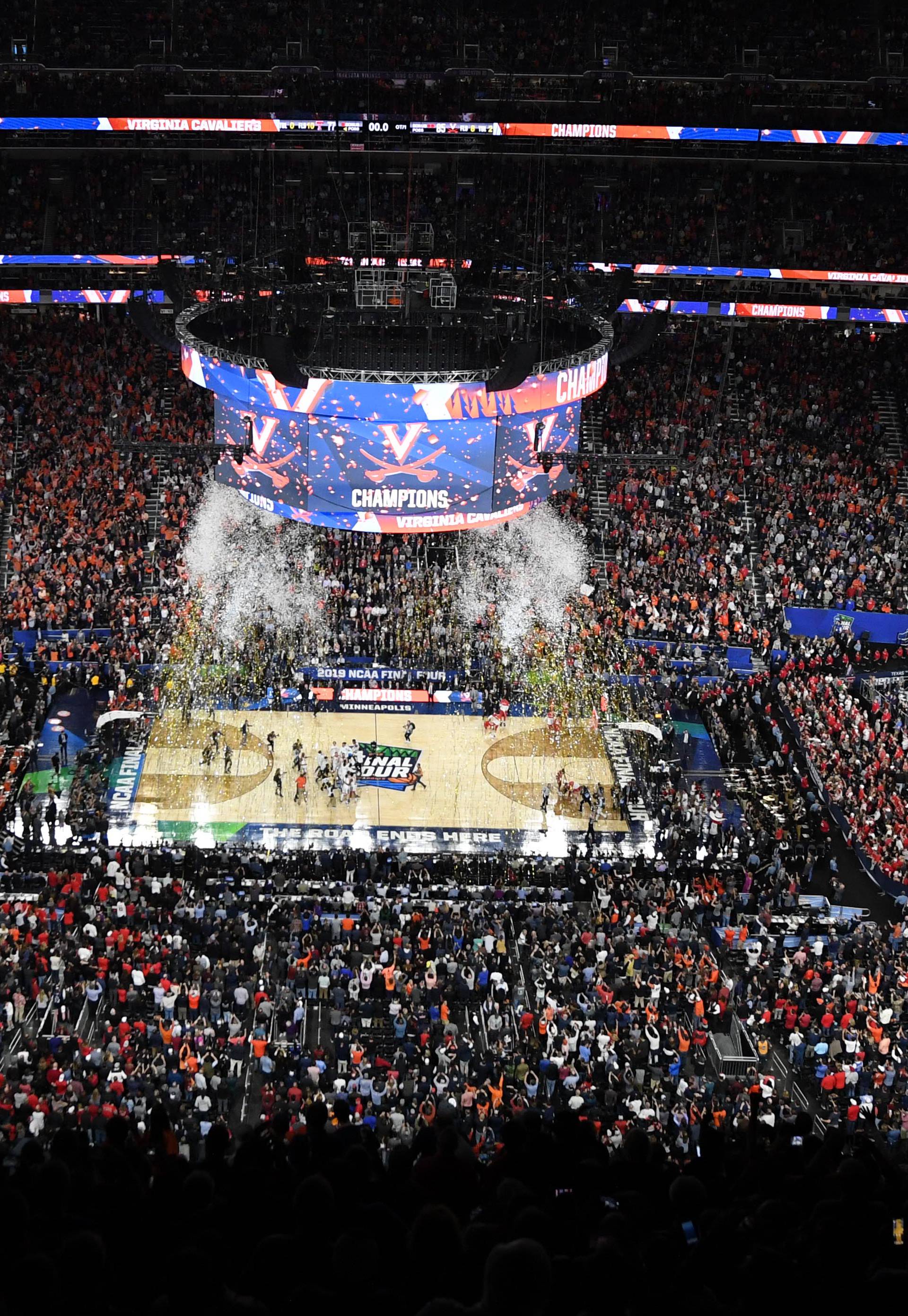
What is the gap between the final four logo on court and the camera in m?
31.1

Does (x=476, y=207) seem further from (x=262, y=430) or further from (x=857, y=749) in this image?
(x=857, y=749)

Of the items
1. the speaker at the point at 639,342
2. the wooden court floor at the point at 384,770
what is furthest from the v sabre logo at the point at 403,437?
the speaker at the point at 639,342

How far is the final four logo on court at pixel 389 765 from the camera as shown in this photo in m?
31.1

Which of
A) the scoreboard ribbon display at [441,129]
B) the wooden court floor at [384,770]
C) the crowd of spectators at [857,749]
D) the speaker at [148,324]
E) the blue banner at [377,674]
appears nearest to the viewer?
the crowd of spectators at [857,749]

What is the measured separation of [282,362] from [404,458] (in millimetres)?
3087

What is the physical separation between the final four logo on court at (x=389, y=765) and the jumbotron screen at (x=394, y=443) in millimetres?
4843

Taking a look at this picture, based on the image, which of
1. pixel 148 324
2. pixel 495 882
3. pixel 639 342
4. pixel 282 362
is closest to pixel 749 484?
pixel 639 342

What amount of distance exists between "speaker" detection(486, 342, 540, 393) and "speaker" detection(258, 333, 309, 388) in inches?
147

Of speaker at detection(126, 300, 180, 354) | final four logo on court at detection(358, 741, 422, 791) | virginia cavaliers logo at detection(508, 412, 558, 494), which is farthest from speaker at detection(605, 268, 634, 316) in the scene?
final four logo on court at detection(358, 741, 422, 791)

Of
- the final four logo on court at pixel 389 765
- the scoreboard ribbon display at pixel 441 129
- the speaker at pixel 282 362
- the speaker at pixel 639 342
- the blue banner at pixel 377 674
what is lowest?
the final four logo on court at pixel 389 765

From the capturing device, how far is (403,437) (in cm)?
2959

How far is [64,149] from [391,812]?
2462cm

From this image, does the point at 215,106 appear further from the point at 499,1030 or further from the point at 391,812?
the point at 499,1030

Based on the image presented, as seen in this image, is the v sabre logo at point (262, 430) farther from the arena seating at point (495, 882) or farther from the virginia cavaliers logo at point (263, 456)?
the arena seating at point (495, 882)
